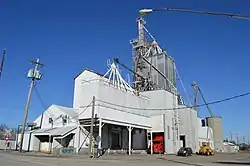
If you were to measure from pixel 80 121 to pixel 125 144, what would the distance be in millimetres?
12675

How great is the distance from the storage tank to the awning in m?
57.5

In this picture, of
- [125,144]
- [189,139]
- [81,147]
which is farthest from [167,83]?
[81,147]

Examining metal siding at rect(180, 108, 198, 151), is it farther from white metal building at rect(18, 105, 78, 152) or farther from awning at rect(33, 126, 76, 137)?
awning at rect(33, 126, 76, 137)

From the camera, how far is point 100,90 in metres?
44.7

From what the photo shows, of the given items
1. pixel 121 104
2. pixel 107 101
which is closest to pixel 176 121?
pixel 121 104

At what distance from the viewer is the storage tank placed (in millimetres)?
87188

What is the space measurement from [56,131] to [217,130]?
59521 millimetres

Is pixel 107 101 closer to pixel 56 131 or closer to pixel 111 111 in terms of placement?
pixel 111 111

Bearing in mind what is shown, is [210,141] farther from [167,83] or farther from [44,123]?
[44,123]

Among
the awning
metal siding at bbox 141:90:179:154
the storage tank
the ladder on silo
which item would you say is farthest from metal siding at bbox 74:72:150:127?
the storage tank

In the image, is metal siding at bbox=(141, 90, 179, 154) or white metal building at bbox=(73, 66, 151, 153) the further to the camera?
metal siding at bbox=(141, 90, 179, 154)

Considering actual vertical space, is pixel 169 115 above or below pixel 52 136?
above

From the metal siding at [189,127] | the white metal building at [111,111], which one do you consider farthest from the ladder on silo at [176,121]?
the white metal building at [111,111]

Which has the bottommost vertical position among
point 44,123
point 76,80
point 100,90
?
point 44,123
